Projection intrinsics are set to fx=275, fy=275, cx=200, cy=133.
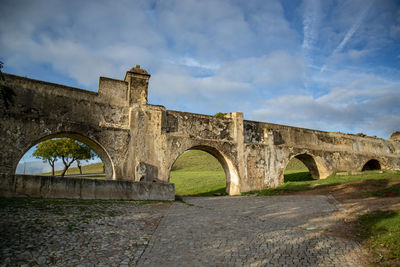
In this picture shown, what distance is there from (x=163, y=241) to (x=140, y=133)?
8500mm

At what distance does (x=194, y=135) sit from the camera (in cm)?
1430

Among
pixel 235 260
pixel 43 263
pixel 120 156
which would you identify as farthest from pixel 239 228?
pixel 120 156

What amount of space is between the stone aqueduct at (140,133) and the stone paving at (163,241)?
5.39 metres

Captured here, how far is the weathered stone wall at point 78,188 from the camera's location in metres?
7.88

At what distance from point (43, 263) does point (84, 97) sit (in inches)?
379

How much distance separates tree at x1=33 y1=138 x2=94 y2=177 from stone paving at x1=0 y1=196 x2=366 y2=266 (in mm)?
22664

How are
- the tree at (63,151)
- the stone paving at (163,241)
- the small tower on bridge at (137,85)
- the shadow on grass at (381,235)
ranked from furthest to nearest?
the tree at (63,151), the small tower on bridge at (137,85), the shadow on grass at (381,235), the stone paving at (163,241)

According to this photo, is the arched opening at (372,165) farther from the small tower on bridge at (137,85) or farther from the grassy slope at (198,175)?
the small tower on bridge at (137,85)

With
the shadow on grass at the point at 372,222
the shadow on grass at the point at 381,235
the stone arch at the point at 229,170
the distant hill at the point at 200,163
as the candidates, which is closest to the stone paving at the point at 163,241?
the shadow on grass at the point at 381,235

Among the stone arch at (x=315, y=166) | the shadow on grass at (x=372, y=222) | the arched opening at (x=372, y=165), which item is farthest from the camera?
the arched opening at (x=372, y=165)

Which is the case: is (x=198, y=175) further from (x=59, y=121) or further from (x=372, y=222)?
(x=372, y=222)

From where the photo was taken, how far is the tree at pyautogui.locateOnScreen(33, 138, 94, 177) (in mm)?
27594

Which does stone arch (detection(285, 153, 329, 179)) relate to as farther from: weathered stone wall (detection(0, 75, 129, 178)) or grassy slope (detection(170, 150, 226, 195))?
weathered stone wall (detection(0, 75, 129, 178))

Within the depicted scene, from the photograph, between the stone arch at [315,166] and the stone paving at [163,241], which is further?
the stone arch at [315,166]
